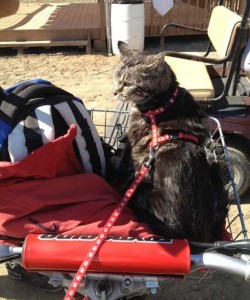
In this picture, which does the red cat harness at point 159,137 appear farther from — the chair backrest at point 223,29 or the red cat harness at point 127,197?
the chair backrest at point 223,29

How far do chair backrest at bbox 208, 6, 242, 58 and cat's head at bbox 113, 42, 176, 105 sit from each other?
1.16m

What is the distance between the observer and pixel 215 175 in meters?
1.90

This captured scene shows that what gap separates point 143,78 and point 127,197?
0.78 metres

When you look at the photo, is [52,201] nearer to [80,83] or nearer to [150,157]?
[150,157]

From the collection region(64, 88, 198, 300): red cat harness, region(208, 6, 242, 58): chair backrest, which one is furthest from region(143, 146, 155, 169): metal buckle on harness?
region(208, 6, 242, 58): chair backrest

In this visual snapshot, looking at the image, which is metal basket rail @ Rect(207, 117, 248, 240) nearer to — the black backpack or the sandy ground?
the sandy ground

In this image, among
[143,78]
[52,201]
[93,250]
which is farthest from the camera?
[143,78]

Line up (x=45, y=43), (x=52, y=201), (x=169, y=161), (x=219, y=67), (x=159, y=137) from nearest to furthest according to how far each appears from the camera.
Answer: (x=52, y=201) < (x=169, y=161) < (x=159, y=137) < (x=219, y=67) < (x=45, y=43)

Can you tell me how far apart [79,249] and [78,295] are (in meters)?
0.55

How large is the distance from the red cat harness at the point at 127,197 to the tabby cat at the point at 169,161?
2 centimetres

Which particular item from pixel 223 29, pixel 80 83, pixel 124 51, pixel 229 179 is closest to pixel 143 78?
pixel 124 51

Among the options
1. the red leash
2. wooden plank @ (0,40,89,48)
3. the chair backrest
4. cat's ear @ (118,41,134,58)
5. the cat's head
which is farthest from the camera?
wooden plank @ (0,40,89,48)

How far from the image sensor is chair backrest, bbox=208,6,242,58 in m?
3.17

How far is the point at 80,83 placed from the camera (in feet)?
18.8
